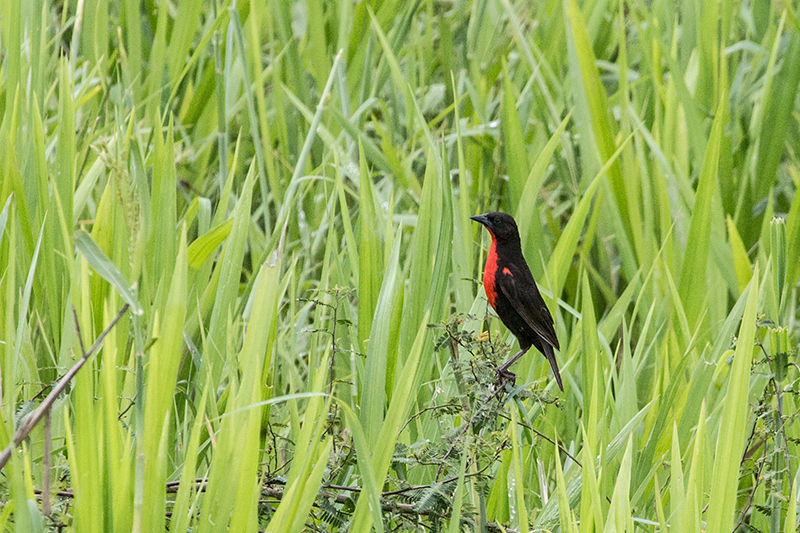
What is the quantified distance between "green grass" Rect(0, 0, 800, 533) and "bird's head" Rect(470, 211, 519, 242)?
63mm

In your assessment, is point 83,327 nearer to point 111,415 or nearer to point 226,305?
point 111,415

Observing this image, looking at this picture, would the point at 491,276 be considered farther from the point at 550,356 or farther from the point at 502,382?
the point at 502,382

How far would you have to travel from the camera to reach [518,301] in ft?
5.73

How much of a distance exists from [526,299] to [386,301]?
0.39 metres

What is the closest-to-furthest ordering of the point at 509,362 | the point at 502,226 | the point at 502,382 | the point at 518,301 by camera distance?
the point at 502,382, the point at 509,362, the point at 518,301, the point at 502,226

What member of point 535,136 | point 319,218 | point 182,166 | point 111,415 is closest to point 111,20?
point 182,166

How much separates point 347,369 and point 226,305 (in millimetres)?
502

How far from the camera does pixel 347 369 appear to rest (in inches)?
82.8

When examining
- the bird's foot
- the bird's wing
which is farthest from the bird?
the bird's foot

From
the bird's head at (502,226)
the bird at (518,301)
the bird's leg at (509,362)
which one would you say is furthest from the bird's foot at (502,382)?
the bird's head at (502,226)

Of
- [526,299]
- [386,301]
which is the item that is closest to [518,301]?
[526,299]

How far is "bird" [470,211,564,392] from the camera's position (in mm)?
1759

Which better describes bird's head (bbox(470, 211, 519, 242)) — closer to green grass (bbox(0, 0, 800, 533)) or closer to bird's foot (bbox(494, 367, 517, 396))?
green grass (bbox(0, 0, 800, 533))

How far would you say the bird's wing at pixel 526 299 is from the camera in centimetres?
176
